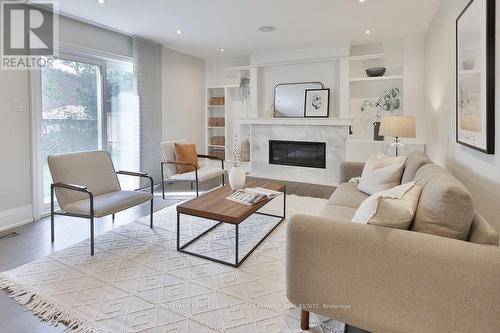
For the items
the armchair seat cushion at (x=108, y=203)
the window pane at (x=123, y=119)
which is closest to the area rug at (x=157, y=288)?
the armchair seat cushion at (x=108, y=203)

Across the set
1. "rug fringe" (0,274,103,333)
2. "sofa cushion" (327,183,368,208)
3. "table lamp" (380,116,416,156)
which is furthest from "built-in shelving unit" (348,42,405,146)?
"rug fringe" (0,274,103,333)

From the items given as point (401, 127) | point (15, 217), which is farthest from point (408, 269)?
point (15, 217)

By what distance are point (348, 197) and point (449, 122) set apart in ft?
4.24

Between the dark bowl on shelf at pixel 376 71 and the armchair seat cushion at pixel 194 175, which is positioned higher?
the dark bowl on shelf at pixel 376 71

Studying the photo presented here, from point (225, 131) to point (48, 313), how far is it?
16.6ft

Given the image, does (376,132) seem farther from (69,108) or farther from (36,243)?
(36,243)

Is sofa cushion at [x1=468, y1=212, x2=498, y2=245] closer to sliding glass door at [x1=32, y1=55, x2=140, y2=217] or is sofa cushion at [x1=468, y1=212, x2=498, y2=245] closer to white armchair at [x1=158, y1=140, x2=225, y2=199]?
white armchair at [x1=158, y1=140, x2=225, y2=199]

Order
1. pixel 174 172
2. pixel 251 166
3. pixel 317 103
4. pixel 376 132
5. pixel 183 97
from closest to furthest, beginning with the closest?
1. pixel 174 172
2. pixel 376 132
3. pixel 317 103
4. pixel 183 97
5. pixel 251 166

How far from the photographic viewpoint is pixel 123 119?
16.0 ft

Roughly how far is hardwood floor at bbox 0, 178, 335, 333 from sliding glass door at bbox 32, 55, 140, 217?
19.9 inches

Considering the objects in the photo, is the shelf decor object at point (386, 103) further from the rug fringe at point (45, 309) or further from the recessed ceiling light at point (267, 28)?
the rug fringe at point (45, 309)

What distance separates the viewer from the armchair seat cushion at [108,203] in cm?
264

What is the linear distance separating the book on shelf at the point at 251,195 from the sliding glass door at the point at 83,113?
93.5 inches

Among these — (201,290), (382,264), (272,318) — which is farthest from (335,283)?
(201,290)
